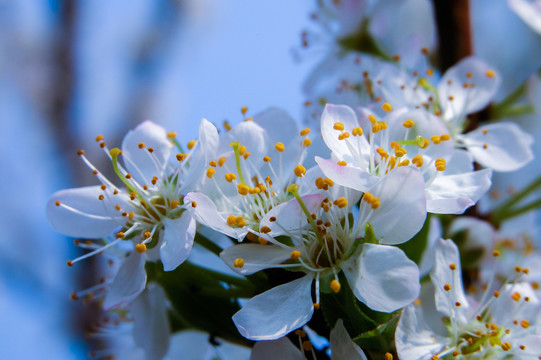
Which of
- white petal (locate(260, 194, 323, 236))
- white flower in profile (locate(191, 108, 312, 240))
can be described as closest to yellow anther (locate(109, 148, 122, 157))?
white flower in profile (locate(191, 108, 312, 240))

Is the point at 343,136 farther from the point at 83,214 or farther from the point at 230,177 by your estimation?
the point at 83,214

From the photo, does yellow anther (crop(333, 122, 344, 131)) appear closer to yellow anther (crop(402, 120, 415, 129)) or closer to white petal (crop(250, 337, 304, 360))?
yellow anther (crop(402, 120, 415, 129))

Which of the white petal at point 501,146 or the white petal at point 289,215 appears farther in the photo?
the white petal at point 501,146

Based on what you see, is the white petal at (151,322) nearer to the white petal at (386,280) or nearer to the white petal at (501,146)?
the white petal at (386,280)

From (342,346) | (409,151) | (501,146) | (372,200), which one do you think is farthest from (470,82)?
(342,346)

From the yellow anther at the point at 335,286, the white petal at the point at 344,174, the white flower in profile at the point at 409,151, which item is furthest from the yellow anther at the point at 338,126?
the yellow anther at the point at 335,286
